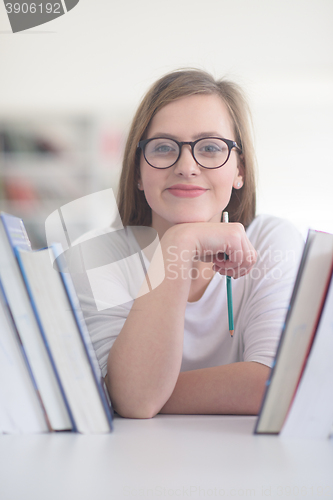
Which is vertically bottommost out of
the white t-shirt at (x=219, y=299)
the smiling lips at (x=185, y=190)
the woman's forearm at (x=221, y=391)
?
the white t-shirt at (x=219, y=299)

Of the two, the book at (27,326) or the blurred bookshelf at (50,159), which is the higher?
the book at (27,326)

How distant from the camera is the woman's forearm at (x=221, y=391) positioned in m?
0.68

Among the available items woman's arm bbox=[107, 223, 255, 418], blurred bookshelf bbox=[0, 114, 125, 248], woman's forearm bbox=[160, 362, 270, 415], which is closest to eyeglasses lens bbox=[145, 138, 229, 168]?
woman's arm bbox=[107, 223, 255, 418]

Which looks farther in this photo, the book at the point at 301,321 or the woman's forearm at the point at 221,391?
the woman's forearm at the point at 221,391

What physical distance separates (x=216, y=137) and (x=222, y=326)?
1.69 ft

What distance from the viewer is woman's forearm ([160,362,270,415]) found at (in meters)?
0.68

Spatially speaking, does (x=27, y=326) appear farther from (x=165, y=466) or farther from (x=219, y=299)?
(x=219, y=299)

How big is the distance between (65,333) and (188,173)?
2.25ft

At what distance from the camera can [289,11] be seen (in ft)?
12.4

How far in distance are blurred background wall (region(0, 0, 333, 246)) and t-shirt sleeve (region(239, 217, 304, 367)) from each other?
9.02ft

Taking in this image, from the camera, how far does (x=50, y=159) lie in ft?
12.3

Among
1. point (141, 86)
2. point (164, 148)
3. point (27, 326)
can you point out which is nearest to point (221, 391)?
point (27, 326)

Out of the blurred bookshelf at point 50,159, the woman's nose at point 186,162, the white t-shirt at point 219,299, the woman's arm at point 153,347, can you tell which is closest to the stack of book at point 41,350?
the woman's arm at point 153,347

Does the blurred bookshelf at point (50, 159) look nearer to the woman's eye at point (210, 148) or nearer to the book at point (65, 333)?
the woman's eye at point (210, 148)
